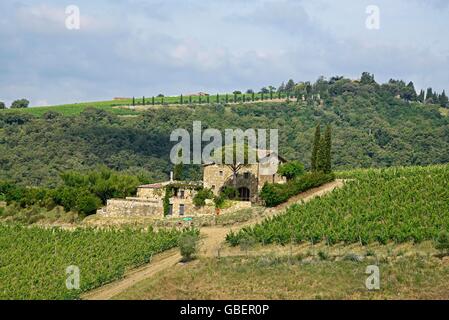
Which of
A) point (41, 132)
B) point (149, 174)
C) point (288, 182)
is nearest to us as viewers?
point (288, 182)

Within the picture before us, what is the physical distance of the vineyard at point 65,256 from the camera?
37.4 meters

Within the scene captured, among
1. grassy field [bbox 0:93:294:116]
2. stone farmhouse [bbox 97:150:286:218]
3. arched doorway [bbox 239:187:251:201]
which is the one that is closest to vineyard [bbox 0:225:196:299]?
stone farmhouse [bbox 97:150:286:218]

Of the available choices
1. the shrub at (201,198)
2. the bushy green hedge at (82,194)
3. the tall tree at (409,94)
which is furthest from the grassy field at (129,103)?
the shrub at (201,198)

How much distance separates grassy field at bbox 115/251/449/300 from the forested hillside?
106ft

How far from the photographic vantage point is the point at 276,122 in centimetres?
9131

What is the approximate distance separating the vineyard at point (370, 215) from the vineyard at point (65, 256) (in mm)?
4855

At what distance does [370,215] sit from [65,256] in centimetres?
1575

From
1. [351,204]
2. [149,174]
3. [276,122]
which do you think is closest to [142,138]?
[149,174]

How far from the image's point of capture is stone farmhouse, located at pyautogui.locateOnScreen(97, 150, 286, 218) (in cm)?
4816

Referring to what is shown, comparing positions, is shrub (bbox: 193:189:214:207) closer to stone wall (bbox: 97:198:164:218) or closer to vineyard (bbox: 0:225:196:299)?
stone wall (bbox: 97:198:164:218)

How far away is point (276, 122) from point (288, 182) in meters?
42.5

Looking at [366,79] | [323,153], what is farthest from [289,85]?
[323,153]
